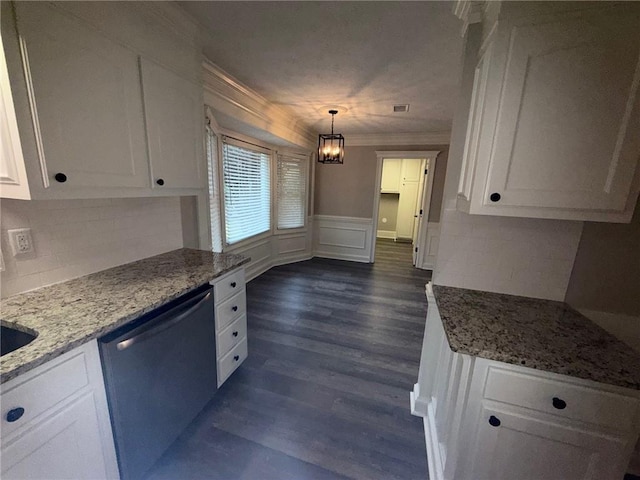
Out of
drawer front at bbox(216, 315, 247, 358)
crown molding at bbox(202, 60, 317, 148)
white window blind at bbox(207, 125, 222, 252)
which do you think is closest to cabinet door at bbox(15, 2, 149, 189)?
crown molding at bbox(202, 60, 317, 148)

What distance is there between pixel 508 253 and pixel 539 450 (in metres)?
0.89

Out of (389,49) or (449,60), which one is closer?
(389,49)

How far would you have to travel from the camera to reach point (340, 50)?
189 centimetres

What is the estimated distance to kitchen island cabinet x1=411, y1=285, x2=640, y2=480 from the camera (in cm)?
94

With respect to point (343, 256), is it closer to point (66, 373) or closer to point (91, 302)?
point (91, 302)

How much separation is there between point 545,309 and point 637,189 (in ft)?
2.14

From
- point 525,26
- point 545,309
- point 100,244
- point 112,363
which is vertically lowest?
Result: point 112,363

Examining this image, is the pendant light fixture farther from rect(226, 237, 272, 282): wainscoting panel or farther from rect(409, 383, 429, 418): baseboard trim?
rect(409, 383, 429, 418): baseboard trim

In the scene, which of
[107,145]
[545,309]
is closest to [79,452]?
[107,145]

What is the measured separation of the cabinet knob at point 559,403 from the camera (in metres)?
0.96

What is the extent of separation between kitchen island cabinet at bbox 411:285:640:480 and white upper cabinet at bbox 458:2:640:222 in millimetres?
518

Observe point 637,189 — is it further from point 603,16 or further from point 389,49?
point 389,49

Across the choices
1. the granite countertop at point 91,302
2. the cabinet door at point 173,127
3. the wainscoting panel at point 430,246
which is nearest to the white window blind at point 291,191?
the wainscoting panel at point 430,246

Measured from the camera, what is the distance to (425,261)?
16.1 feet
